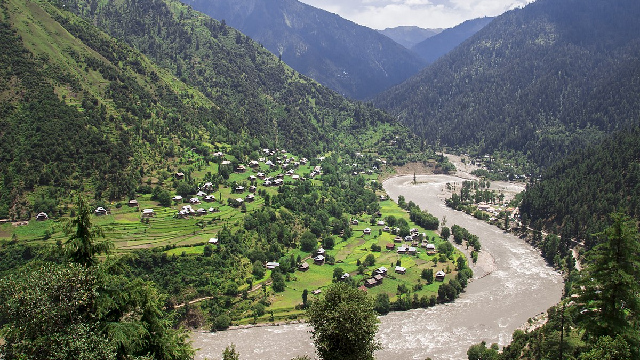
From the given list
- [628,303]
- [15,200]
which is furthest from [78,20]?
[628,303]

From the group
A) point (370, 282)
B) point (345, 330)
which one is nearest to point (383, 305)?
point (370, 282)

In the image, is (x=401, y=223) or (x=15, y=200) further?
(x=401, y=223)

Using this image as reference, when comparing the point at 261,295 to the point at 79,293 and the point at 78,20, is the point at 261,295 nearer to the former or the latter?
the point at 79,293

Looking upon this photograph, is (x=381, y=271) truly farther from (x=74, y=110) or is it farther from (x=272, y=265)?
(x=74, y=110)

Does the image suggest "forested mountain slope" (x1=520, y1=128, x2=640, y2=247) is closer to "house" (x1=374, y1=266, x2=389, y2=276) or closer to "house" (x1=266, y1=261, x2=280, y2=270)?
"house" (x1=374, y1=266, x2=389, y2=276)

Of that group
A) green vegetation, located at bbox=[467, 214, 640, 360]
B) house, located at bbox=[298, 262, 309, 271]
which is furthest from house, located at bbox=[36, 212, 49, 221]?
green vegetation, located at bbox=[467, 214, 640, 360]

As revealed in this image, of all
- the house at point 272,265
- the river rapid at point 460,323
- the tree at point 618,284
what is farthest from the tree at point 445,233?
the tree at point 618,284
